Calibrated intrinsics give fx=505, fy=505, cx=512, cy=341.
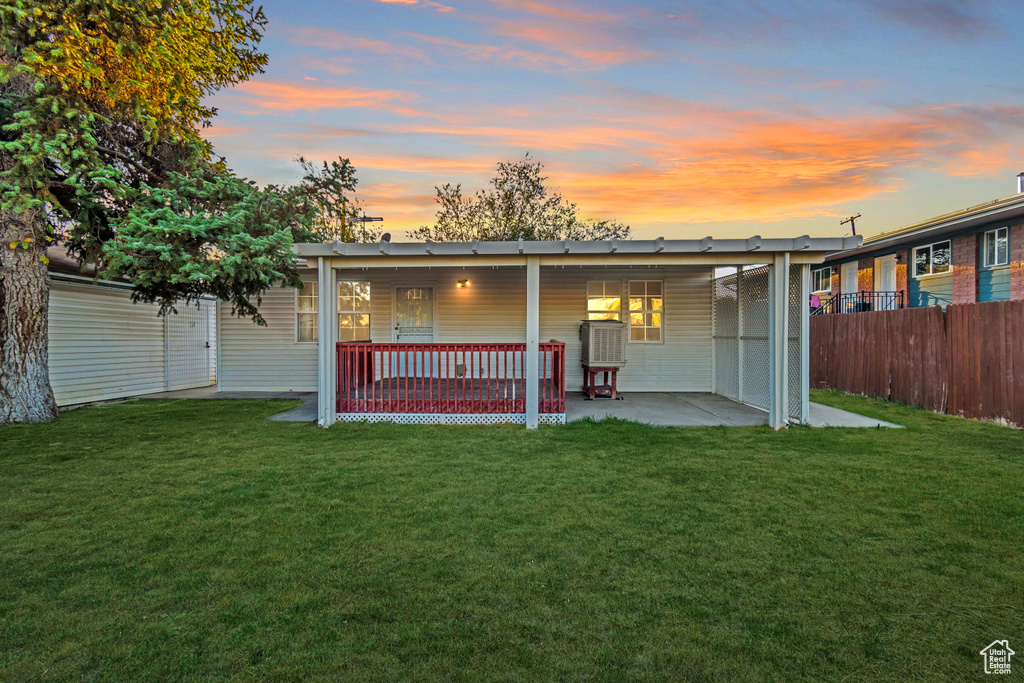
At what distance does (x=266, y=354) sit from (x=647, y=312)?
25.2 ft

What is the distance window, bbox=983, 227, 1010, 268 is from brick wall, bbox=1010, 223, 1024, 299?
136mm

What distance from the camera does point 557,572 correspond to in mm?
2689

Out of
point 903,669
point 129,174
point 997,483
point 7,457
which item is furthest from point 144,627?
point 129,174

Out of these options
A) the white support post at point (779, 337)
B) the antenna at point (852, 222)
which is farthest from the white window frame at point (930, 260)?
the antenna at point (852, 222)

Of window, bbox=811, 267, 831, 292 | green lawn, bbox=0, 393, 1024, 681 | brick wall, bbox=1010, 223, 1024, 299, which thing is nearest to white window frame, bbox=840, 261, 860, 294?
window, bbox=811, 267, 831, 292

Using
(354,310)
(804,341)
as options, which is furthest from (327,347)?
(804,341)

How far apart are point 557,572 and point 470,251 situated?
4.57 meters

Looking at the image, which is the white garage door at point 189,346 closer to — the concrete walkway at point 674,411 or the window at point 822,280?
the concrete walkway at point 674,411

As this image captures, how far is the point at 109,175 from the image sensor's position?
21.8 ft

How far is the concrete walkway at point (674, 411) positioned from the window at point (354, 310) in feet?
4.69

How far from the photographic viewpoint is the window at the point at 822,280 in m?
17.8

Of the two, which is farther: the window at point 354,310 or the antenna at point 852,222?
the antenna at point 852,222

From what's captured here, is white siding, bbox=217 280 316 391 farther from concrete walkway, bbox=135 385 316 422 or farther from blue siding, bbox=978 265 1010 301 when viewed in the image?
blue siding, bbox=978 265 1010 301

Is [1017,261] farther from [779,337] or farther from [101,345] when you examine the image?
[101,345]
